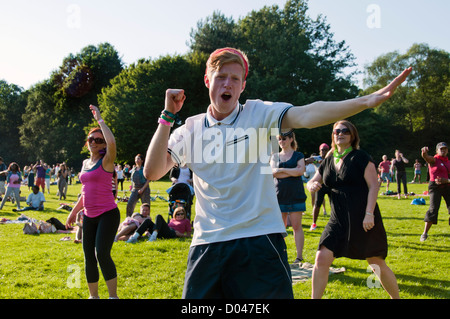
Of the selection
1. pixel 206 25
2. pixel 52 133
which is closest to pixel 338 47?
pixel 206 25

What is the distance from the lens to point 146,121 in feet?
140

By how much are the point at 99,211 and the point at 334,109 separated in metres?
3.58

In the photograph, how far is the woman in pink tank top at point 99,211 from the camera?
478 centimetres

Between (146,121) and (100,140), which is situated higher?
(146,121)

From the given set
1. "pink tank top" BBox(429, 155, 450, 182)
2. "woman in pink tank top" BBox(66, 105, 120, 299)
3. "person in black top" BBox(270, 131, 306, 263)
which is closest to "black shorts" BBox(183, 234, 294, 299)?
"woman in pink tank top" BBox(66, 105, 120, 299)

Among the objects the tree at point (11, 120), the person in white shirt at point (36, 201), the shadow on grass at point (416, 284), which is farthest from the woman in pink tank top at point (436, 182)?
the tree at point (11, 120)

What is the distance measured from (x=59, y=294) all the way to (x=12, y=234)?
6.35 m

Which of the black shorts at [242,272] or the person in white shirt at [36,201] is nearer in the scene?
the black shorts at [242,272]

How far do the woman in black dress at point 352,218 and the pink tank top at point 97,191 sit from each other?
8.76 feet

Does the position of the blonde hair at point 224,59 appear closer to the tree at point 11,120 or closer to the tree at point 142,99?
the tree at point 142,99

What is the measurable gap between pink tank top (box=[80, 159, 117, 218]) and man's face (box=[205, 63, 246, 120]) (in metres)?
2.97

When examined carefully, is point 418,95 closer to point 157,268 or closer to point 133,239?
point 133,239

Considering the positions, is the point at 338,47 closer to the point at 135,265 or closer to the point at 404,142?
the point at 404,142
